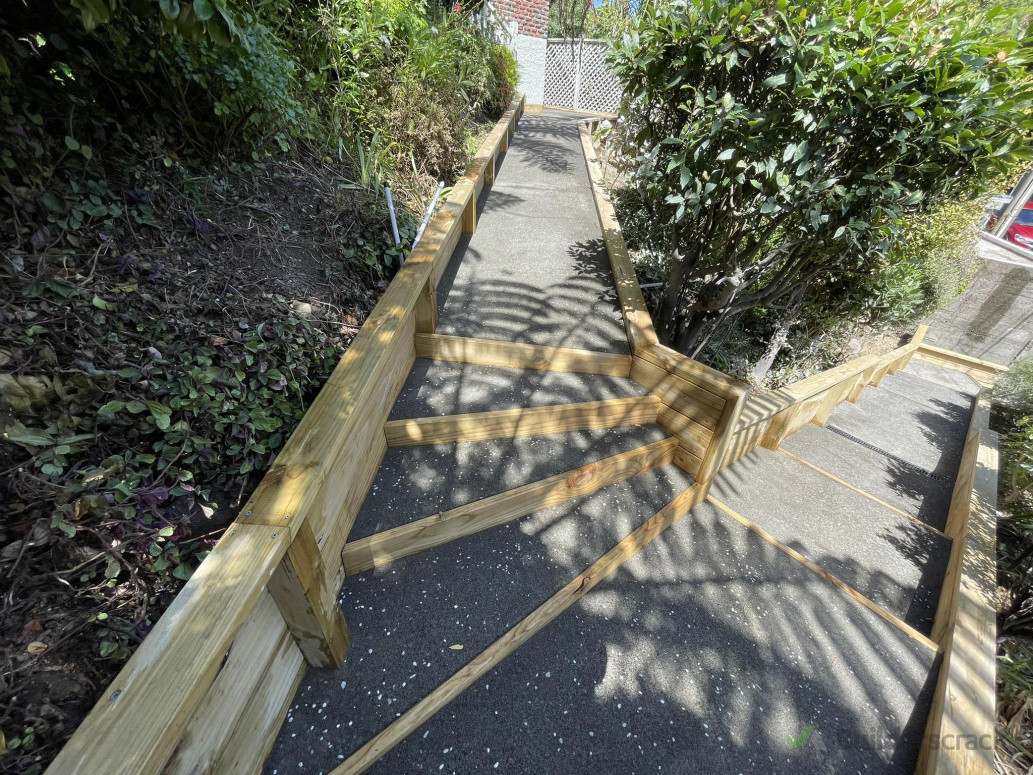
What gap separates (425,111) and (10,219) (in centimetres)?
331


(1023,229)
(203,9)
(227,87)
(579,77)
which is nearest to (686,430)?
(203,9)

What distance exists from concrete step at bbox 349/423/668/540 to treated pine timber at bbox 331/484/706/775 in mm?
441

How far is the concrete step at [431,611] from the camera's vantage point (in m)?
1.36

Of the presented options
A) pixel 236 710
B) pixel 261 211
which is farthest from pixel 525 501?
pixel 261 211

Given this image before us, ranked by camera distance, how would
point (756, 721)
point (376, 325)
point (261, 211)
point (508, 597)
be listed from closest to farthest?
point (756, 721) → point (508, 597) → point (376, 325) → point (261, 211)

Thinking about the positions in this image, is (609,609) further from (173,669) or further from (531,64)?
(531,64)

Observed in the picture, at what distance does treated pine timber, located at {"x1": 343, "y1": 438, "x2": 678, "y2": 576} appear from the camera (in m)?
1.70

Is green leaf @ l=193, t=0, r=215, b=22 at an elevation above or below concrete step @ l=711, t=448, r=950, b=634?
above

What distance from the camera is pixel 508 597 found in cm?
173

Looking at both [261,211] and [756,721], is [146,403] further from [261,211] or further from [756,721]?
[756,721]

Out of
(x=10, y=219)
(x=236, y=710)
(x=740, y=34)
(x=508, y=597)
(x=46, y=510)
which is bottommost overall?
(x=508, y=597)

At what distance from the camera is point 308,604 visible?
49.2 inches

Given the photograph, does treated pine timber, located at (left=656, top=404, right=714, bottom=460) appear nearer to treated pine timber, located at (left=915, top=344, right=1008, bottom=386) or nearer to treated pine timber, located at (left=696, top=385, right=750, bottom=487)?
treated pine timber, located at (left=696, top=385, right=750, bottom=487)

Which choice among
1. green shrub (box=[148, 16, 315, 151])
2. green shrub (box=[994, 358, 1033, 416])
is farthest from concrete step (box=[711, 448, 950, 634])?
green shrub (box=[994, 358, 1033, 416])
